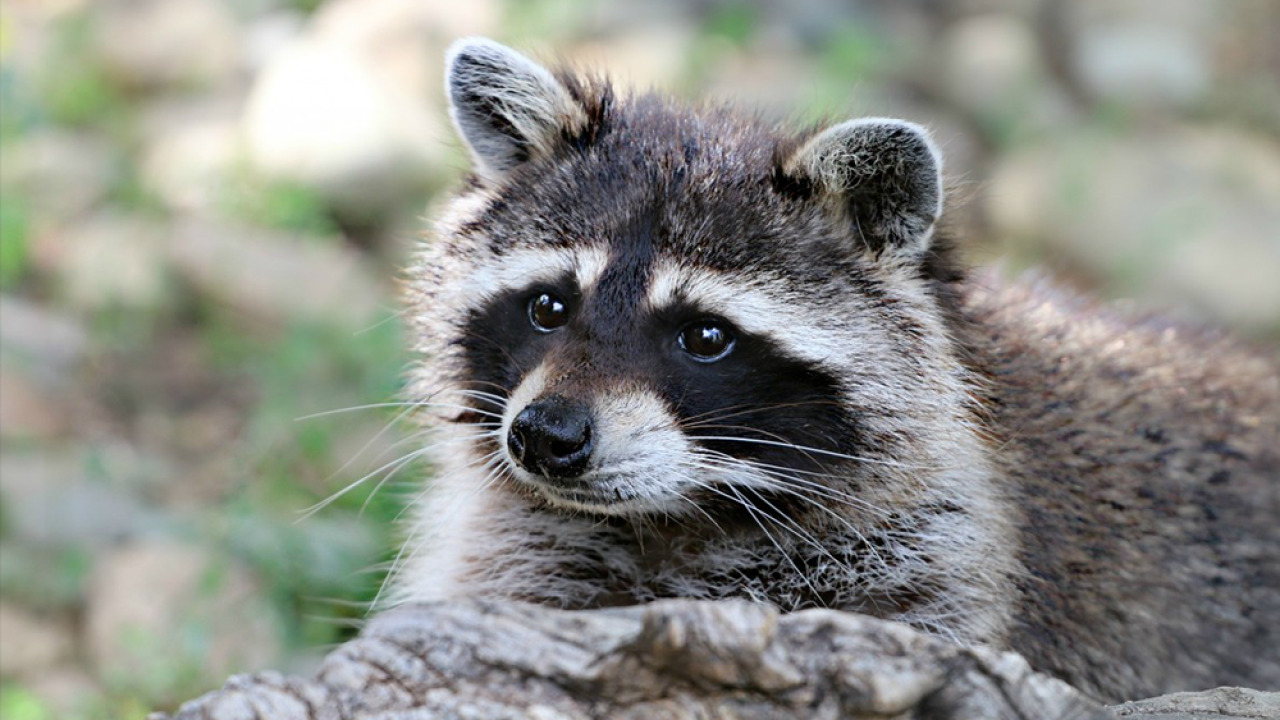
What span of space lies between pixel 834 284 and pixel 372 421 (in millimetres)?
3893

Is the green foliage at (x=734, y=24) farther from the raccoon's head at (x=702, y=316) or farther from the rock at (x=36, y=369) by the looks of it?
the raccoon's head at (x=702, y=316)

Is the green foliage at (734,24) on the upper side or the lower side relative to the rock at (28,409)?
upper

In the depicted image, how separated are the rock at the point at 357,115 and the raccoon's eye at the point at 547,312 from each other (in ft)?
20.7

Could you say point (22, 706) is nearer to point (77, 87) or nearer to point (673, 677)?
point (673, 677)

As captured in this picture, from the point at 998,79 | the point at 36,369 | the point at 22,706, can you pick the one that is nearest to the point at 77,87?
the point at 36,369

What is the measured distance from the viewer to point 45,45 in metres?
12.1

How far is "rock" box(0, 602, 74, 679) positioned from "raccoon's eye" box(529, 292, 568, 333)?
3.76 m

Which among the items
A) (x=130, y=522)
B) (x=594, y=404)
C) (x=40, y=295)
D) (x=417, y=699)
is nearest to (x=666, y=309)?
(x=594, y=404)

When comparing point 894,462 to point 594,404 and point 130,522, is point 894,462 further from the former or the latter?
point 130,522

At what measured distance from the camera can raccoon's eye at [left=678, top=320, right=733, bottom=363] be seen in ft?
12.7

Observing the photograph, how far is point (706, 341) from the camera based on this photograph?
387cm

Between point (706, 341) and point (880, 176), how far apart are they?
2.39 ft

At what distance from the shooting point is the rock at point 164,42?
12.2m

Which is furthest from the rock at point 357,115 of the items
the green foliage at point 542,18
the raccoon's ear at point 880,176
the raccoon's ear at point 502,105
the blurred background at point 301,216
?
the raccoon's ear at point 880,176
